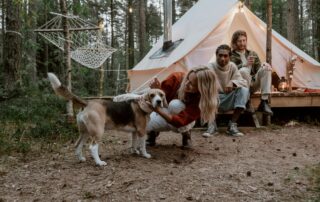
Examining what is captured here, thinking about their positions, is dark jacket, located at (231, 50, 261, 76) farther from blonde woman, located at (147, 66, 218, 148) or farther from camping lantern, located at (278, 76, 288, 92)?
blonde woman, located at (147, 66, 218, 148)

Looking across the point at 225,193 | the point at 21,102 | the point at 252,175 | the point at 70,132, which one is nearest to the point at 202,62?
the point at 70,132

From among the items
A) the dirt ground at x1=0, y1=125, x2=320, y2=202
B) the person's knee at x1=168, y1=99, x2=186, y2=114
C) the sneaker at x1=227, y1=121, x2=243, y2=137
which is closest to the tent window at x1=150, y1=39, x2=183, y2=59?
the sneaker at x1=227, y1=121, x2=243, y2=137

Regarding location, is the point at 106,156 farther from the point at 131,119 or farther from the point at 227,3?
the point at 227,3

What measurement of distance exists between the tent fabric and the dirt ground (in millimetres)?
2410

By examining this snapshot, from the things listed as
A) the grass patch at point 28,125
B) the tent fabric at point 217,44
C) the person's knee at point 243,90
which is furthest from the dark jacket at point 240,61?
the grass patch at point 28,125

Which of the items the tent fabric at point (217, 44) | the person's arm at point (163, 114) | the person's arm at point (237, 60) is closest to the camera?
the person's arm at point (163, 114)

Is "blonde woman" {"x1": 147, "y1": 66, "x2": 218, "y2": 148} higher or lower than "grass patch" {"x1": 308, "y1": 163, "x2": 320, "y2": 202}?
higher

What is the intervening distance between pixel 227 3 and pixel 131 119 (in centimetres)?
457

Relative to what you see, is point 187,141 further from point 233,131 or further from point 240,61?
point 240,61

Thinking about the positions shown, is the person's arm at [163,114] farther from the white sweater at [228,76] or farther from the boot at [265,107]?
the boot at [265,107]

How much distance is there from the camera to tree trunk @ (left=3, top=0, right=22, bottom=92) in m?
6.29

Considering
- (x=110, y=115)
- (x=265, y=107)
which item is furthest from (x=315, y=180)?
(x=265, y=107)

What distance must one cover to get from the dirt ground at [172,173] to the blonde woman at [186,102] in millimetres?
282

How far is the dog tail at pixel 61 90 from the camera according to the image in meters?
3.39
